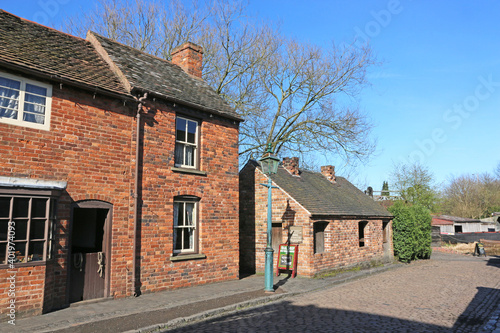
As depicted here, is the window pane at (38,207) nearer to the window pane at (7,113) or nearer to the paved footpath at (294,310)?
the window pane at (7,113)

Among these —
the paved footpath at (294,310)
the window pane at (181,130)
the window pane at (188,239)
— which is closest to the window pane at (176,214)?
the window pane at (188,239)

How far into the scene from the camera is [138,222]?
9.98 metres

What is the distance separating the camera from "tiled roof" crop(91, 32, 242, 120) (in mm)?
11072

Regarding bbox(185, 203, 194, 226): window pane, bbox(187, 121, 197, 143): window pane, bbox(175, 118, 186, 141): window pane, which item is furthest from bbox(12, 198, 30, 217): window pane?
bbox(187, 121, 197, 143): window pane

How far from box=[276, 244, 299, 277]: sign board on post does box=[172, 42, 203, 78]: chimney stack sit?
8.25 meters

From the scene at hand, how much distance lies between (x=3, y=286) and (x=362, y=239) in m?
15.9

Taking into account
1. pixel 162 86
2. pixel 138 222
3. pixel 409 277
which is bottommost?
pixel 409 277

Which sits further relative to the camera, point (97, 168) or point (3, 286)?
point (97, 168)

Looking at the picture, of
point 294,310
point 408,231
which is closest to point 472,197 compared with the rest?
point 408,231

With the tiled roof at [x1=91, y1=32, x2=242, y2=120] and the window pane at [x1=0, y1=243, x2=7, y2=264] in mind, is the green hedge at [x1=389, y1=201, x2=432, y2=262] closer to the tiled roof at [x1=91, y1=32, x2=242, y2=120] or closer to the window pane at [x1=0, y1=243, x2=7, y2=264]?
the tiled roof at [x1=91, y1=32, x2=242, y2=120]

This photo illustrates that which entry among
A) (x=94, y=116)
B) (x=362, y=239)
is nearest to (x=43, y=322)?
(x=94, y=116)

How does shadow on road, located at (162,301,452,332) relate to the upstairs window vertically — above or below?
below

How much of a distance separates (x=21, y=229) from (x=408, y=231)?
19.8 meters

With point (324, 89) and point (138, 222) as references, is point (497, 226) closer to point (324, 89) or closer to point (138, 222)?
point (324, 89)
